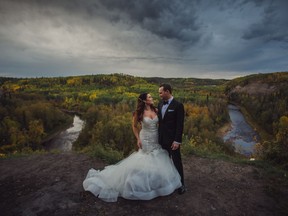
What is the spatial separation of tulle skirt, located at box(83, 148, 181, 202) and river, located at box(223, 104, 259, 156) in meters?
38.4

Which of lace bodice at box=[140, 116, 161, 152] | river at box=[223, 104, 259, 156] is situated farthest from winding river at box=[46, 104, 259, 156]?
lace bodice at box=[140, 116, 161, 152]

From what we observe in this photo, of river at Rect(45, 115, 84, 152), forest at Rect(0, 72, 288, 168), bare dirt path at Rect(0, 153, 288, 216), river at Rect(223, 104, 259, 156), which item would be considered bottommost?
river at Rect(223, 104, 259, 156)

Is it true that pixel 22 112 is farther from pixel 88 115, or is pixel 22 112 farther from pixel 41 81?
pixel 41 81

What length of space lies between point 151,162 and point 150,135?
58 cm

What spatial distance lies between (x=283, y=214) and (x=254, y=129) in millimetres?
60939

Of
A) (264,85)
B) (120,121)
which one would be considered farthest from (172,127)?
(264,85)

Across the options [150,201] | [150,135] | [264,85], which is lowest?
[150,201]

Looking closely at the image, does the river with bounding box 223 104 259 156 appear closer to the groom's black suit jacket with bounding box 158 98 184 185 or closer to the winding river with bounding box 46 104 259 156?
the winding river with bounding box 46 104 259 156

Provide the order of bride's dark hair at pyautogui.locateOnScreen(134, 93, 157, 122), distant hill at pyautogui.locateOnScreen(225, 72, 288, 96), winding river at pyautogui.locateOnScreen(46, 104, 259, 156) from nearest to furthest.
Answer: bride's dark hair at pyautogui.locateOnScreen(134, 93, 157, 122)
winding river at pyautogui.locateOnScreen(46, 104, 259, 156)
distant hill at pyautogui.locateOnScreen(225, 72, 288, 96)

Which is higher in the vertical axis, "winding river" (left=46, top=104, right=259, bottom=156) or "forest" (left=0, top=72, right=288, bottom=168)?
"forest" (left=0, top=72, right=288, bottom=168)

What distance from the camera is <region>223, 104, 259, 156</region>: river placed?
4189 cm

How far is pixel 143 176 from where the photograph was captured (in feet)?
14.0

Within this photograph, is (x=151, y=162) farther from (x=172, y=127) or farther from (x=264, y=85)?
(x=264, y=85)

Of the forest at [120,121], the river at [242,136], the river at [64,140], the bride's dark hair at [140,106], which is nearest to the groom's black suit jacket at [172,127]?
the bride's dark hair at [140,106]
